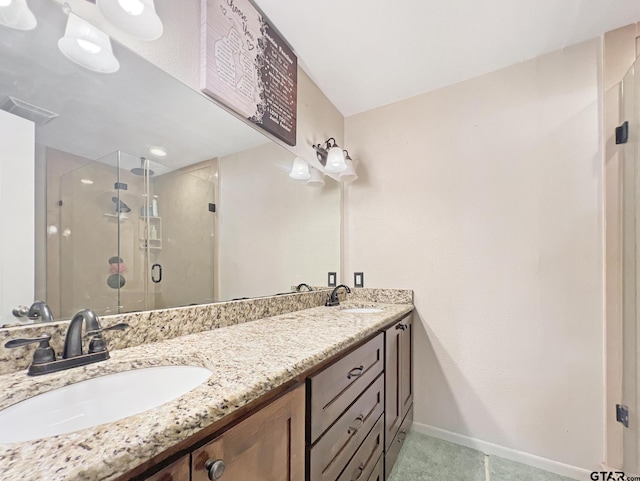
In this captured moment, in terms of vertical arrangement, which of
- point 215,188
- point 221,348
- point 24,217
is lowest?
point 221,348

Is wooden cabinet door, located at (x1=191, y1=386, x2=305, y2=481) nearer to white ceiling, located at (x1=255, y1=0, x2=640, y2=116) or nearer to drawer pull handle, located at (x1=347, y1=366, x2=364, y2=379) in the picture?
drawer pull handle, located at (x1=347, y1=366, x2=364, y2=379)

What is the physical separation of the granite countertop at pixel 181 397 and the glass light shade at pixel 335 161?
113cm

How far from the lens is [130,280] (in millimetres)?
961

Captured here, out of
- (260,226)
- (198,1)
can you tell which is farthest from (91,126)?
(260,226)

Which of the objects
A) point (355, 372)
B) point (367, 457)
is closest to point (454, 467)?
point (367, 457)

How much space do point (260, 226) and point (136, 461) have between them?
127 centimetres

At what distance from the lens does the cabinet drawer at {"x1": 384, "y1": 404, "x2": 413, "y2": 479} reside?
1444 millimetres

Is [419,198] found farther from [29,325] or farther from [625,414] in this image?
[29,325]

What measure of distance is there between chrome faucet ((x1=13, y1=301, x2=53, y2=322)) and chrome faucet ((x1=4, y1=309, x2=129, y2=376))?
5 centimetres

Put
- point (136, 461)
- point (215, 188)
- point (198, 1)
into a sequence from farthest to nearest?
point (215, 188) → point (198, 1) → point (136, 461)

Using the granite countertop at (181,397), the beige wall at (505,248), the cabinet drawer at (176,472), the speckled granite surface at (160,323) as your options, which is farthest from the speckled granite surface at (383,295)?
the cabinet drawer at (176,472)

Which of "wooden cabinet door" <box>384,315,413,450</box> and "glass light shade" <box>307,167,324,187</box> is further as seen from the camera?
"glass light shade" <box>307,167,324,187</box>

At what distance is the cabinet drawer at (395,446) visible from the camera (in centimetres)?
144

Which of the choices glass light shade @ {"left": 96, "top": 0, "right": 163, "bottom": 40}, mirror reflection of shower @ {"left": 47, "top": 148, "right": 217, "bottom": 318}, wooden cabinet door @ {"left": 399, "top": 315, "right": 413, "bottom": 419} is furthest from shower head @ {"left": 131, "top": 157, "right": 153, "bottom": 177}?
wooden cabinet door @ {"left": 399, "top": 315, "right": 413, "bottom": 419}
